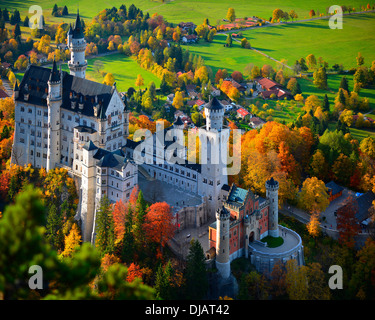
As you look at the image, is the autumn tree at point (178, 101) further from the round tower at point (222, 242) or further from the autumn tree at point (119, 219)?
the round tower at point (222, 242)

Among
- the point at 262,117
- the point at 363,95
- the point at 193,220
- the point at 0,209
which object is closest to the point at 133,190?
the point at 193,220

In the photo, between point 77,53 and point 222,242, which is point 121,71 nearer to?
point 77,53

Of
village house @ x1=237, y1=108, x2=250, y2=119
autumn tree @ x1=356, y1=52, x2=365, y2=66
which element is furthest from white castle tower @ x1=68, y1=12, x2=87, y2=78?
autumn tree @ x1=356, y1=52, x2=365, y2=66

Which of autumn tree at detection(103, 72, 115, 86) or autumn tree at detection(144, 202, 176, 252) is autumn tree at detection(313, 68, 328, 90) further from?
autumn tree at detection(144, 202, 176, 252)

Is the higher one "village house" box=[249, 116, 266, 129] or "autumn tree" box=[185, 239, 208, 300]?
"village house" box=[249, 116, 266, 129]

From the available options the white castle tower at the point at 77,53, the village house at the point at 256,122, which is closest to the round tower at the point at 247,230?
the white castle tower at the point at 77,53

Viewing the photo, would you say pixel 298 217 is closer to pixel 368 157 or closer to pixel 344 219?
pixel 344 219

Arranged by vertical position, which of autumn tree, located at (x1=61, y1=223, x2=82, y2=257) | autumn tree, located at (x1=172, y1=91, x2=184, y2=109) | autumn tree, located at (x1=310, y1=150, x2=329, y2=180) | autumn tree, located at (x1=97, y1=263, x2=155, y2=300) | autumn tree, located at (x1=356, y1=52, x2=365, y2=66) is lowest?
autumn tree, located at (x1=61, y1=223, x2=82, y2=257)
